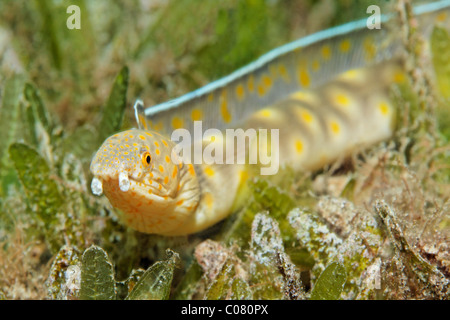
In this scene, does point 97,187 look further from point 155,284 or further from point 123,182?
point 155,284

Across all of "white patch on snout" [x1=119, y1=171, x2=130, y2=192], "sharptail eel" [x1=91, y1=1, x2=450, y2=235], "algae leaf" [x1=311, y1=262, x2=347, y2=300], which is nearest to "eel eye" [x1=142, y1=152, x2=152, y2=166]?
"sharptail eel" [x1=91, y1=1, x2=450, y2=235]

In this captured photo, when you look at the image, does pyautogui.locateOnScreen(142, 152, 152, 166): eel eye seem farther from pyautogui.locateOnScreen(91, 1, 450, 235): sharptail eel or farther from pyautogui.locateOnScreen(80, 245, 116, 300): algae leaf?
pyautogui.locateOnScreen(80, 245, 116, 300): algae leaf

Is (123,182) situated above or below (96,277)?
above

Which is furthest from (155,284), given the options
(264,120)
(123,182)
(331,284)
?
(264,120)

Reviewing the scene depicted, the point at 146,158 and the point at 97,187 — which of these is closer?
the point at 97,187

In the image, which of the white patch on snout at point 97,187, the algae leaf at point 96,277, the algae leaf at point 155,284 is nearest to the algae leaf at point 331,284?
the algae leaf at point 155,284

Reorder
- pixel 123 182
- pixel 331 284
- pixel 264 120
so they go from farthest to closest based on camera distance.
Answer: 1. pixel 264 120
2. pixel 331 284
3. pixel 123 182
